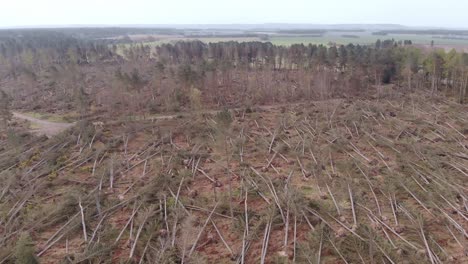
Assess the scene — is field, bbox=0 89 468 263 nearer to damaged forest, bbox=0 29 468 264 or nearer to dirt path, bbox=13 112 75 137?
damaged forest, bbox=0 29 468 264

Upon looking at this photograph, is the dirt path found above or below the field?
above

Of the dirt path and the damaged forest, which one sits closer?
the damaged forest

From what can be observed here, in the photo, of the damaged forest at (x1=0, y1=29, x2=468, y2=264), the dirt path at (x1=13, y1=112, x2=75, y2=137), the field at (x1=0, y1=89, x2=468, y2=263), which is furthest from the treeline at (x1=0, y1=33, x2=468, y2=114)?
the field at (x1=0, y1=89, x2=468, y2=263)

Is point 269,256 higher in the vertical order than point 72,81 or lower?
lower

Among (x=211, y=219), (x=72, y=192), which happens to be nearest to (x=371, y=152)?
(x=211, y=219)

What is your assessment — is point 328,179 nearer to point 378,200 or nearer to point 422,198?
point 378,200

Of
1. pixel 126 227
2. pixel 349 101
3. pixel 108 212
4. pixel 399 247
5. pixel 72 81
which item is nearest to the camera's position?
pixel 399 247

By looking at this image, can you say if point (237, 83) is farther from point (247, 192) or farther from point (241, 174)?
point (247, 192)

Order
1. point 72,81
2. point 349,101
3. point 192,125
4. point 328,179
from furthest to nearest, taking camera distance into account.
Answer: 1. point 72,81
2. point 349,101
3. point 192,125
4. point 328,179
